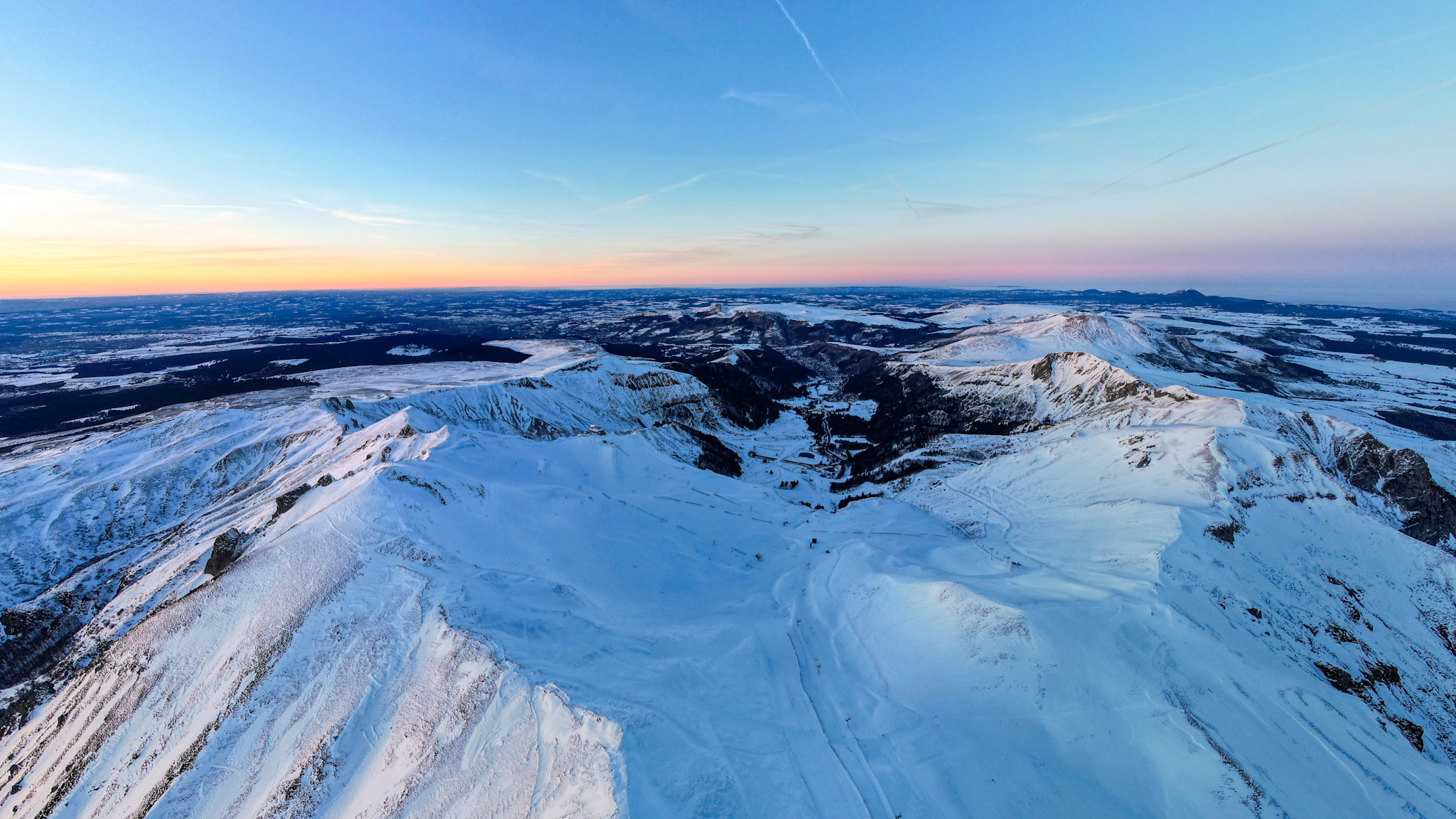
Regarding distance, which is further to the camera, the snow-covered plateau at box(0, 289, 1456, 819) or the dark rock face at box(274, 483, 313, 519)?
the dark rock face at box(274, 483, 313, 519)

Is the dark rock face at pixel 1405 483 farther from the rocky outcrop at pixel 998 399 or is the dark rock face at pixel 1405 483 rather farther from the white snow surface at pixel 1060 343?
the white snow surface at pixel 1060 343

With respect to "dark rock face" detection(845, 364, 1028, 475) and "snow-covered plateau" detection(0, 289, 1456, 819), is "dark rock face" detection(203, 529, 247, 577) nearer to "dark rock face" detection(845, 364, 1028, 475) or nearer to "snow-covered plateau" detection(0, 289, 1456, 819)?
"snow-covered plateau" detection(0, 289, 1456, 819)

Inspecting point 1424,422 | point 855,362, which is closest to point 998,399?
point 1424,422

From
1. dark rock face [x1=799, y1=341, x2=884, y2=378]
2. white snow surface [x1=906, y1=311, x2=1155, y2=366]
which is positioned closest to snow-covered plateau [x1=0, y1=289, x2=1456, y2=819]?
white snow surface [x1=906, y1=311, x2=1155, y2=366]

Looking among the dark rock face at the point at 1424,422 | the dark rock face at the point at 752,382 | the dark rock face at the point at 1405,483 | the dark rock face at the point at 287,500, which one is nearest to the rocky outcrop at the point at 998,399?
the dark rock face at the point at 1405,483

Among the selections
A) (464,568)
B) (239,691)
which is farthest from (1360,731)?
(239,691)

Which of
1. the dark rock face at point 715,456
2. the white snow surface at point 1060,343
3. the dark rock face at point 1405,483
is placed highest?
the white snow surface at point 1060,343

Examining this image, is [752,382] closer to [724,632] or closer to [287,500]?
[287,500]
